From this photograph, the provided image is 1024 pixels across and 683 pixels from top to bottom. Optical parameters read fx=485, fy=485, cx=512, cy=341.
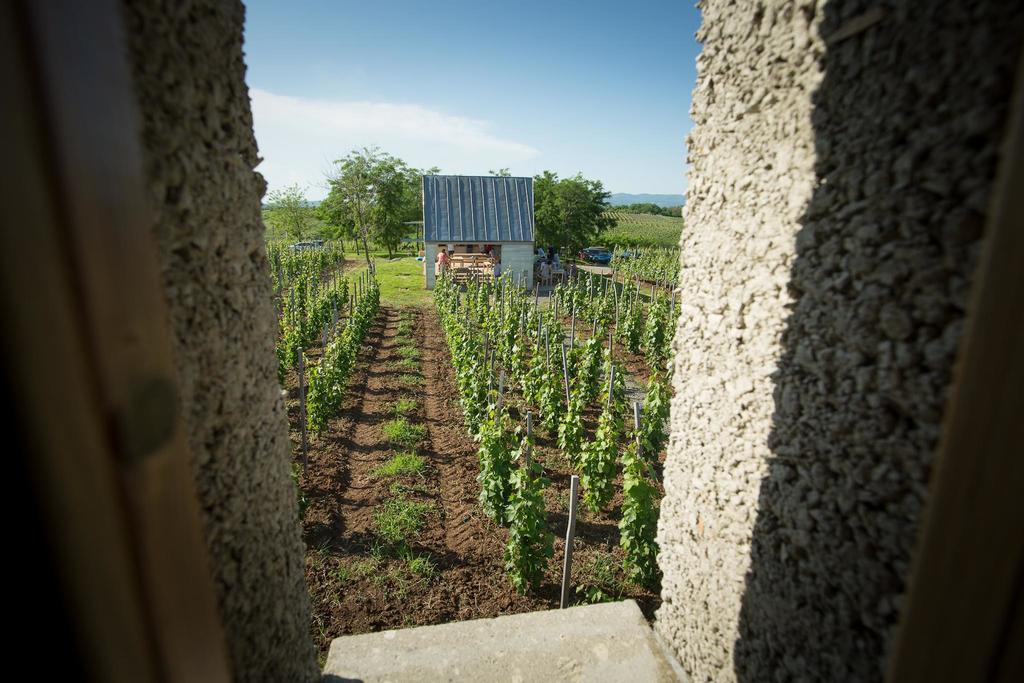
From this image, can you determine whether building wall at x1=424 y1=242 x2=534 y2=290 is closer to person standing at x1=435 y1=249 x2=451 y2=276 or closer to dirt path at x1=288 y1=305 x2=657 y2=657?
person standing at x1=435 y1=249 x2=451 y2=276

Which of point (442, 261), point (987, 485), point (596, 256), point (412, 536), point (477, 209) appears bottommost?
point (412, 536)

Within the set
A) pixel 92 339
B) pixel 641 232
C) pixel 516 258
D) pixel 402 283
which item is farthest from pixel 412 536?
pixel 641 232

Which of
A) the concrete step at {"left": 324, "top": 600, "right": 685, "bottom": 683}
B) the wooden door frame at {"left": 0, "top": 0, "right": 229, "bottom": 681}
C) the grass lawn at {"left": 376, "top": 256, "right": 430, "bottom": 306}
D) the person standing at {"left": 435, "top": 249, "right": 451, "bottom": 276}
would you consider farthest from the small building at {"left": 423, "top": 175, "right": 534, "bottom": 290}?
the wooden door frame at {"left": 0, "top": 0, "right": 229, "bottom": 681}

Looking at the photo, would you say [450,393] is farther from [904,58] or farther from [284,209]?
[284,209]

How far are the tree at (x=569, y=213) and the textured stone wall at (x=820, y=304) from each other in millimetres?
31514

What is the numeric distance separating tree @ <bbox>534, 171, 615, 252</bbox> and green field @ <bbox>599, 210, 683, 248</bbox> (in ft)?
13.1

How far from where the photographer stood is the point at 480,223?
899 inches

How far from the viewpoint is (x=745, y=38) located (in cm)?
195

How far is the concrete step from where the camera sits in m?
2.25

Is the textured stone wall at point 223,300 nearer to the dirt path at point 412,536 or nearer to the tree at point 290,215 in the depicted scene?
the dirt path at point 412,536

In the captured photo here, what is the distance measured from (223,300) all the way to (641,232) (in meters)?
65.1

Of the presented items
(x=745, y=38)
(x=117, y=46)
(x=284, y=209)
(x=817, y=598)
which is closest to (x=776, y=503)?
(x=817, y=598)

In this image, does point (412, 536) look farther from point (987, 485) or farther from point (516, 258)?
point (516, 258)

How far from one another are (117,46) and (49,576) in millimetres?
573
